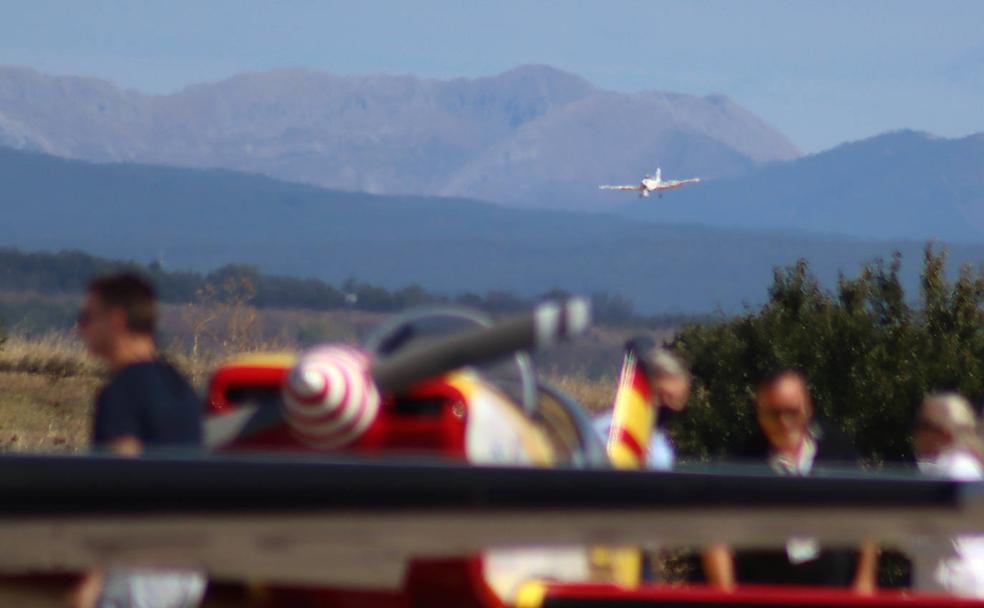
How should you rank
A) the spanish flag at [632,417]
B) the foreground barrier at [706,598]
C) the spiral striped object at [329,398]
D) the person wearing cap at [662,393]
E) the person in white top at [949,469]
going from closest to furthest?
the spiral striped object at [329,398]
the foreground barrier at [706,598]
the person in white top at [949,469]
the spanish flag at [632,417]
the person wearing cap at [662,393]

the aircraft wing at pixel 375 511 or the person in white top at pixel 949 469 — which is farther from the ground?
the aircraft wing at pixel 375 511

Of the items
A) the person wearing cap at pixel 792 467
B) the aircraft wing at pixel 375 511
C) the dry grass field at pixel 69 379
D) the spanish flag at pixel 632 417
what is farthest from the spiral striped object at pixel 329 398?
the dry grass field at pixel 69 379

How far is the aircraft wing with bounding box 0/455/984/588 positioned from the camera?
2.54 metres

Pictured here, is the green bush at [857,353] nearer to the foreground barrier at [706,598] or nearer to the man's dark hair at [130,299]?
the foreground barrier at [706,598]

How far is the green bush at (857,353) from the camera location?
41.1 ft

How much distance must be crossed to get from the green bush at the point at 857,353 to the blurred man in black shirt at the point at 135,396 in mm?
8139

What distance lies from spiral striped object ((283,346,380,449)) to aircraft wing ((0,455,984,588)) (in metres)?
0.93

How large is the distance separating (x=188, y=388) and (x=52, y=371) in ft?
47.8

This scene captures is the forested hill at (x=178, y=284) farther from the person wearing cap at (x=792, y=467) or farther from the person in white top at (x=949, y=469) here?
the person in white top at (x=949, y=469)

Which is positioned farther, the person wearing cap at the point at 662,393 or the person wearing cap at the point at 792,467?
the person wearing cap at the point at 662,393

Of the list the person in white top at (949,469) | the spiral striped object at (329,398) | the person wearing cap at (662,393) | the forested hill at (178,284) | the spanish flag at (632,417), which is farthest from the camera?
the forested hill at (178,284)

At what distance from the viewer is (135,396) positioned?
416 cm

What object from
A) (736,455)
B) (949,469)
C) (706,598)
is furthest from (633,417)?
(706,598)

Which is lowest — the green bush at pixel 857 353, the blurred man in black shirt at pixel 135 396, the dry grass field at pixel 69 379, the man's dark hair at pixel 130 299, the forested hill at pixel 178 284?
the forested hill at pixel 178 284
